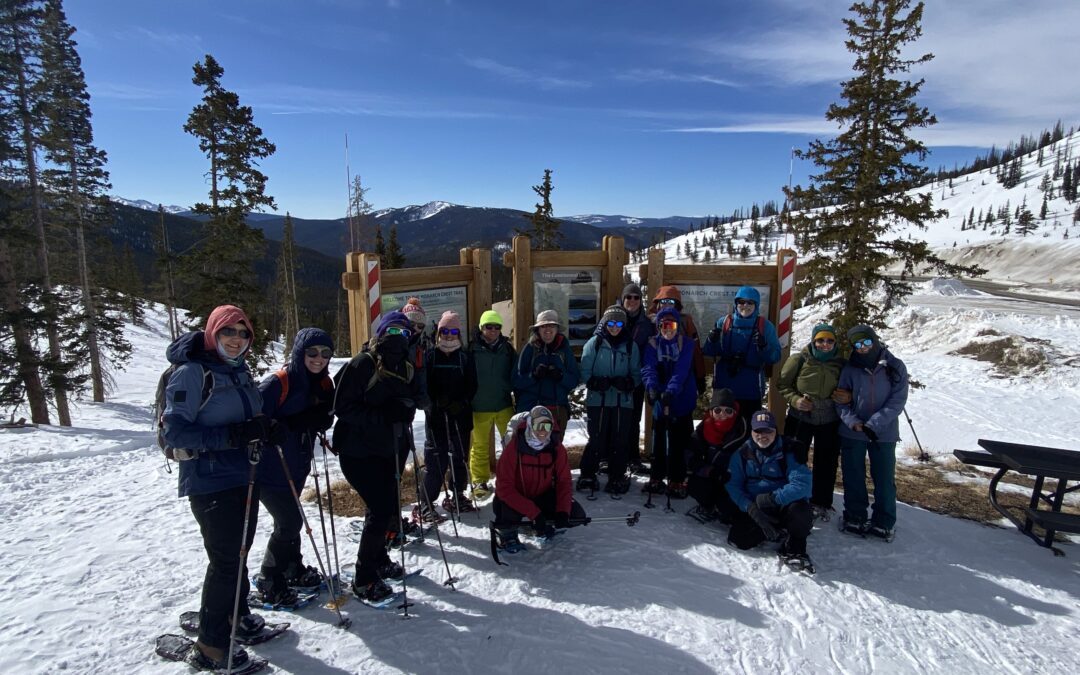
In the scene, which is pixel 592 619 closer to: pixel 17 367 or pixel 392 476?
pixel 392 476

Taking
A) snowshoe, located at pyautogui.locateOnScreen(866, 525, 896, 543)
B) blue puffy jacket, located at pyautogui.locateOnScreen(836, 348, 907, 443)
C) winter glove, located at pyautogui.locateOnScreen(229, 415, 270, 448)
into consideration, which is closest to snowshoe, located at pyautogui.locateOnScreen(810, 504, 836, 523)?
snowshoe, located at pyautogui.locateOnScreen(866, 525, 896, 543)

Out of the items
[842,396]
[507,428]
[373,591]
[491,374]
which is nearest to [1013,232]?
[842,396]

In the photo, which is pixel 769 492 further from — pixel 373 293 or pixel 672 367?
pixel 373 293

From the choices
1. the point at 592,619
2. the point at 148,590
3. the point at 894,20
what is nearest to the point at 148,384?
the point at 148,590

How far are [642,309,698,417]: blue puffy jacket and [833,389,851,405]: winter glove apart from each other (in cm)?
149

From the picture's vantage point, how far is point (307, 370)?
14.3 feet

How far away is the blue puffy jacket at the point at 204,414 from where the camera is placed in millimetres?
3328

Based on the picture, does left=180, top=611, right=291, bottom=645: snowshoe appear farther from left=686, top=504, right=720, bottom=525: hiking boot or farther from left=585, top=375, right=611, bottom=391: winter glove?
left=686, top=504, right=720, bottom=525: hiking boot

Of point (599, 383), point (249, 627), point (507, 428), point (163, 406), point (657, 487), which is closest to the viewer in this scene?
point (163, 406)

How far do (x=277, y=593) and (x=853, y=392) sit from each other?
19.6 ft

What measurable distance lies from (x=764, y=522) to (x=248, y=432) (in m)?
4.57

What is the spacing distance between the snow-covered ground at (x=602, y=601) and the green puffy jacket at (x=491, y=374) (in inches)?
52.3

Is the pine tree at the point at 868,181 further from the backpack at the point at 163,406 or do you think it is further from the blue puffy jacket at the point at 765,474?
the backpack at the point at 163,406

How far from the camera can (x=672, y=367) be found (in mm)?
6152
